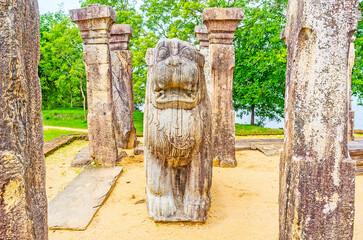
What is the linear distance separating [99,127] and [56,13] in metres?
16.6

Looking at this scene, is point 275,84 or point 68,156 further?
point 275,84

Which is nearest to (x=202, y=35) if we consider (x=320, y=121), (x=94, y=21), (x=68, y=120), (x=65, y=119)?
(x=94, y=21)

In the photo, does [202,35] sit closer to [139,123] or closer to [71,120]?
[139,123]

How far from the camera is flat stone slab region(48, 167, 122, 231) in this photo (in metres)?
3.10

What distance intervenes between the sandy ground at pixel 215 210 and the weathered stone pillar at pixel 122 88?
5.56ft

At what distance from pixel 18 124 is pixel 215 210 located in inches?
108

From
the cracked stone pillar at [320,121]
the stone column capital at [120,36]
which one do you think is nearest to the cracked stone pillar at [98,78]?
the stone column capital at [120,36]

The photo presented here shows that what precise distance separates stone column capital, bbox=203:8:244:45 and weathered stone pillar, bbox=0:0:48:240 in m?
3.98

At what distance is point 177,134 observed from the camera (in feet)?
9.29

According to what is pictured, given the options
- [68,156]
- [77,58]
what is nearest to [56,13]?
[77,58]

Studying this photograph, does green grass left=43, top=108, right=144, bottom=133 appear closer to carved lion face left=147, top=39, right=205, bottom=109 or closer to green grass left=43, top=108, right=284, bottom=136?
green grass left=43, top=108, right=284, bottom=136

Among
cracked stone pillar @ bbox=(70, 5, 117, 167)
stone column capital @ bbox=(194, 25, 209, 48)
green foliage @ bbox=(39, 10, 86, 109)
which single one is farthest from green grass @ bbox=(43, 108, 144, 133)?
cracked stone pillar @ bbox=(70, 5, 117, 167)

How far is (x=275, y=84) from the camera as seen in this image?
9555 millimetres

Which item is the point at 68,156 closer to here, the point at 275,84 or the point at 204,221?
the point at 204,221
